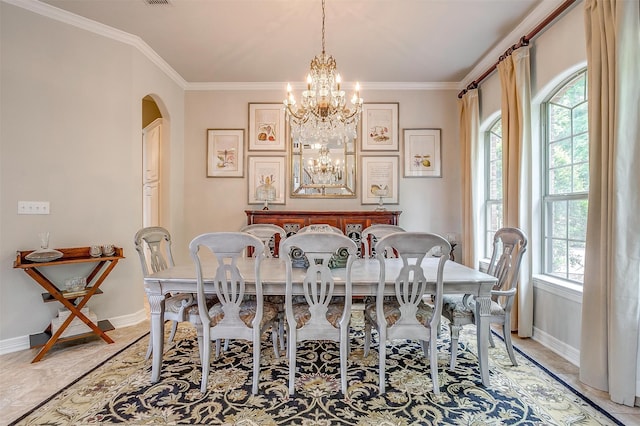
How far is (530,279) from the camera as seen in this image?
2.81m

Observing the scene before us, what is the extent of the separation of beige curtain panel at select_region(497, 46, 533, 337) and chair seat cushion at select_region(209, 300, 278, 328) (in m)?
2.37

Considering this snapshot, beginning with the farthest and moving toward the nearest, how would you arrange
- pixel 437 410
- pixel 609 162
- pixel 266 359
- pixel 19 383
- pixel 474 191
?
pixel 474 191
pixel 266 359
pixel 19 383
pixel 609 162
pixel 437 410

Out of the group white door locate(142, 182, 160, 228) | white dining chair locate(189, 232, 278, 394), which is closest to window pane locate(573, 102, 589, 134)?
white dining chair locate(189, 232, 278, 394)

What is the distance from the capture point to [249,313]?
2.10 m

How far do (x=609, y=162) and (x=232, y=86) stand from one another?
171 inches

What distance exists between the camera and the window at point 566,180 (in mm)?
2482

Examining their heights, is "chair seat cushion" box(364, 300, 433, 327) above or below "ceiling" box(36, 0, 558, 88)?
below

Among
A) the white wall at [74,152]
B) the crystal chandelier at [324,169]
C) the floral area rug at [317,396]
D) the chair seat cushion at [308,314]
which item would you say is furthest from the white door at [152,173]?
the chair seat cushion at [308,314]

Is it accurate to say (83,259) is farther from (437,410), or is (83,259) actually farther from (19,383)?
(437,410)

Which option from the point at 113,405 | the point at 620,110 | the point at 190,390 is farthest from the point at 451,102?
the point at 113,405

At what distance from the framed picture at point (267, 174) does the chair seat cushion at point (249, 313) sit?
2312 millimetres

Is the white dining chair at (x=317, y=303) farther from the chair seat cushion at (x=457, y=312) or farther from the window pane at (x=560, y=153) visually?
the window pane at (x=560, y=153)

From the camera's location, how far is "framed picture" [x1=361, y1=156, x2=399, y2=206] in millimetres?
4395

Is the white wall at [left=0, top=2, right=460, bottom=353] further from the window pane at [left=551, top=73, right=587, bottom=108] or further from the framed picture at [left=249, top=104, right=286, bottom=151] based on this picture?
the window pane at [left=551, top=73, right=587, bottom=108]
